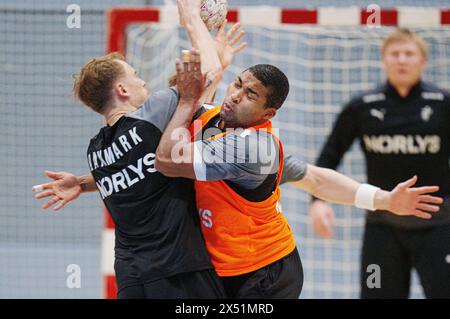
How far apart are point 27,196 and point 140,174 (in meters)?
4.79

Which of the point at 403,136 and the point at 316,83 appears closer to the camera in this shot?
the point at 403,136

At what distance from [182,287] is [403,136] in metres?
1.78

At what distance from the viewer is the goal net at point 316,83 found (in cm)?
541

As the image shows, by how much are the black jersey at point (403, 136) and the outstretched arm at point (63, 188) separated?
1.48 meters

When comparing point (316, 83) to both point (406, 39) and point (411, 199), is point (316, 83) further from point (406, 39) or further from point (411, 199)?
point (411, 199)

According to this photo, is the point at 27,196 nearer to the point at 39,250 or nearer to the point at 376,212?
the point at 39,250

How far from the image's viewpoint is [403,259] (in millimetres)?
4156

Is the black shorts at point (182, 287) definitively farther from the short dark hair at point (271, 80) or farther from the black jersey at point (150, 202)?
the short dark hair at point (271, 80)

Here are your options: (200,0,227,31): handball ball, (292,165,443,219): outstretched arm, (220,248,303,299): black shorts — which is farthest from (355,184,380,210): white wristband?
(200,0,227,31): handball ball

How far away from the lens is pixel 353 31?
17.3ft

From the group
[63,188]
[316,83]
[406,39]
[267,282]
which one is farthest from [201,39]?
[316,83]

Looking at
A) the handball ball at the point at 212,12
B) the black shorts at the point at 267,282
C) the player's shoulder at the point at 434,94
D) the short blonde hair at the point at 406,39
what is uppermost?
the handball ball at the point at 212,12

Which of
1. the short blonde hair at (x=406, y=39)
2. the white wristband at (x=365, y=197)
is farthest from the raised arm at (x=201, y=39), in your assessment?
the short blonde hair at (x=406, y=39)

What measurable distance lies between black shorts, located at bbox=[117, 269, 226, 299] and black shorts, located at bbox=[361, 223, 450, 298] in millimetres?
1425
